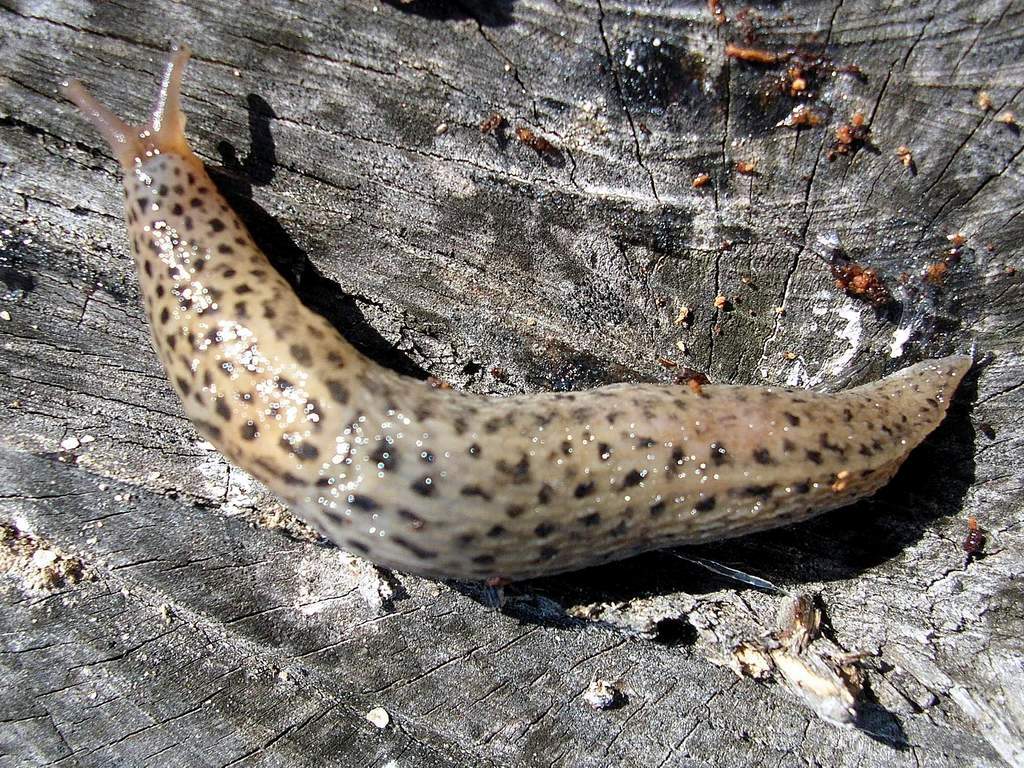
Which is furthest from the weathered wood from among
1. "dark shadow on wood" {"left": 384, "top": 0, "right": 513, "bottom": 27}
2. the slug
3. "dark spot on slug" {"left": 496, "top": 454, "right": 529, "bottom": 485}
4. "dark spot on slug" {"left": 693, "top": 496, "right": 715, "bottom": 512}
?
"dark spot on slug" {"left": 693, "top": 496, "right": 715, "bottom": 512}

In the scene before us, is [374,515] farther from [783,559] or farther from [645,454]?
[783,559]

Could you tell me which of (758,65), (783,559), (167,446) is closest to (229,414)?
(167,446)

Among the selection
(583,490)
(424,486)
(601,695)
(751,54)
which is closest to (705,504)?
(583,490)

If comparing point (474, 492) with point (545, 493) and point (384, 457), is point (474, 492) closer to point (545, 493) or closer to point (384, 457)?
point (545, 493)

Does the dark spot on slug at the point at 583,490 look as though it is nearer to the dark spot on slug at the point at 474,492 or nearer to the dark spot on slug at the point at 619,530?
the dark spot on slug at the point at 619,530

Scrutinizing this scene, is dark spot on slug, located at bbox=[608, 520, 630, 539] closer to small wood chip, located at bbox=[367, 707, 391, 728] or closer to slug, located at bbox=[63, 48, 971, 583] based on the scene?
slug, located at bbox=[63, 48, 971, 583]

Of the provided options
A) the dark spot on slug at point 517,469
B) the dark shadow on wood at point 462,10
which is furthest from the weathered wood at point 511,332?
the dark spot on slug at point 517,469
